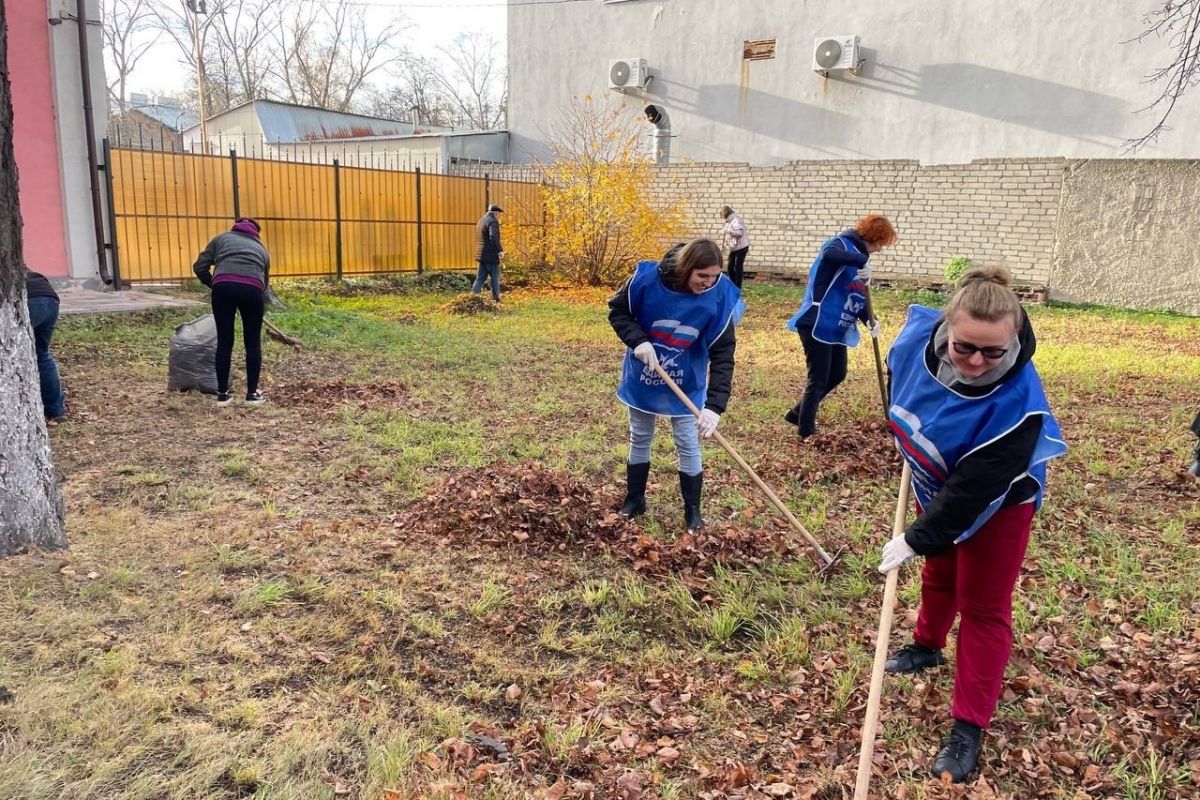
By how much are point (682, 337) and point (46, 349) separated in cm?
478

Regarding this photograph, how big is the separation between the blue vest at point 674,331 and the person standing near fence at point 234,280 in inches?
141

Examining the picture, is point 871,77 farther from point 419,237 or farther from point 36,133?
point 36,133

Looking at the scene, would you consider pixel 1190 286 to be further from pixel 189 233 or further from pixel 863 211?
pixel 189 233

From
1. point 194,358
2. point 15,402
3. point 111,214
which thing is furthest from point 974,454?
point 111,214

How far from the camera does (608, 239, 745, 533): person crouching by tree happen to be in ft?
12.9

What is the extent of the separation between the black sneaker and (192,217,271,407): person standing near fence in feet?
17.4

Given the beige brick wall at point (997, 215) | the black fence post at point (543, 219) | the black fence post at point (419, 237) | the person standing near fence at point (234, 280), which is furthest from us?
the black fence post at point (543, 219)

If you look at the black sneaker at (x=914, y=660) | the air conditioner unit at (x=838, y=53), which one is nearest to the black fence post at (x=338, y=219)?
the air conditioner unit at (x=838, y=53)

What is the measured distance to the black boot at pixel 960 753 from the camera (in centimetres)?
253

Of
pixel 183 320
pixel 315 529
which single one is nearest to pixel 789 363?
pixel 315 529

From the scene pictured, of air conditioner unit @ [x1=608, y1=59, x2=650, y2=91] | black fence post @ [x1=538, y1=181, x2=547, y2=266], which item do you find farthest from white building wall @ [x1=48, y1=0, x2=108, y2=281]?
air conditioner unit @ [x1=608, y1=59, x2=650, y2=91]

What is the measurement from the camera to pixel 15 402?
3.51 m

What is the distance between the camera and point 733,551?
4.04m

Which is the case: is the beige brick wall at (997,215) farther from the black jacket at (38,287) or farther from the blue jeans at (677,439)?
the black jacket at (38,287)
